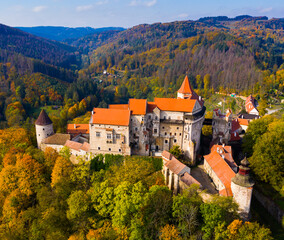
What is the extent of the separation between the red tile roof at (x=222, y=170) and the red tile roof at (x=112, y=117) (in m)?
17.6

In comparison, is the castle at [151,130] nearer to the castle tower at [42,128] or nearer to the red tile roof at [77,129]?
the red tile roof at [77,129]

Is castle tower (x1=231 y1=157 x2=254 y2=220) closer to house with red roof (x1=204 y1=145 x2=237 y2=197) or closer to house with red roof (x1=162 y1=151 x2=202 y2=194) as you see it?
house with red roof (x1=204 y1=145 x2=237 y2=197)

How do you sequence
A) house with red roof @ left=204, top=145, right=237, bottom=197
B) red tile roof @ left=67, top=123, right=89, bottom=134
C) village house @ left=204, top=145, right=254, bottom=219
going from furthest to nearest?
red tile roof @ left=67, top=123, right=89, bottom=134
house with red roof @ left=204, top=145, right=237, bottom=197
village house @ left=204, top=145, right=254, bottom=219

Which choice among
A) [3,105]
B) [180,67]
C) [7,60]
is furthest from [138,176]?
[7,60]

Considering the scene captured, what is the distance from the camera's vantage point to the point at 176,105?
159ft

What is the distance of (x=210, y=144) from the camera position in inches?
2010

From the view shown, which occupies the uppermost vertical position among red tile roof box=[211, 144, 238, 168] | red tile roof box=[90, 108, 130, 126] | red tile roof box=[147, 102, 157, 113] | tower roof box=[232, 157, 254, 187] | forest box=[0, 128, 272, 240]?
red tile roof box=[147, 102, 157, 113]

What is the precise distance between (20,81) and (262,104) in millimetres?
121634

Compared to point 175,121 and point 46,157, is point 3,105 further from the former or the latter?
point 175,121

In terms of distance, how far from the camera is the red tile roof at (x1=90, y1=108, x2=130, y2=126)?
46250 millimetres

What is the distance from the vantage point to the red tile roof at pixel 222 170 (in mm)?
34819

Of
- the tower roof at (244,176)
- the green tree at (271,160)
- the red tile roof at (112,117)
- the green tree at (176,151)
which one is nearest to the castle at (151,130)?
the red tile roof at (112,117)

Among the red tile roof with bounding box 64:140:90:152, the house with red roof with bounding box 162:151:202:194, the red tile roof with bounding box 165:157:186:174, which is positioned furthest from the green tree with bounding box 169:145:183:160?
the red tile roof with bounding box 64:140:90:152

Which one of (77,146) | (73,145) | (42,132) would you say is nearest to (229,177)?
(77,146)
